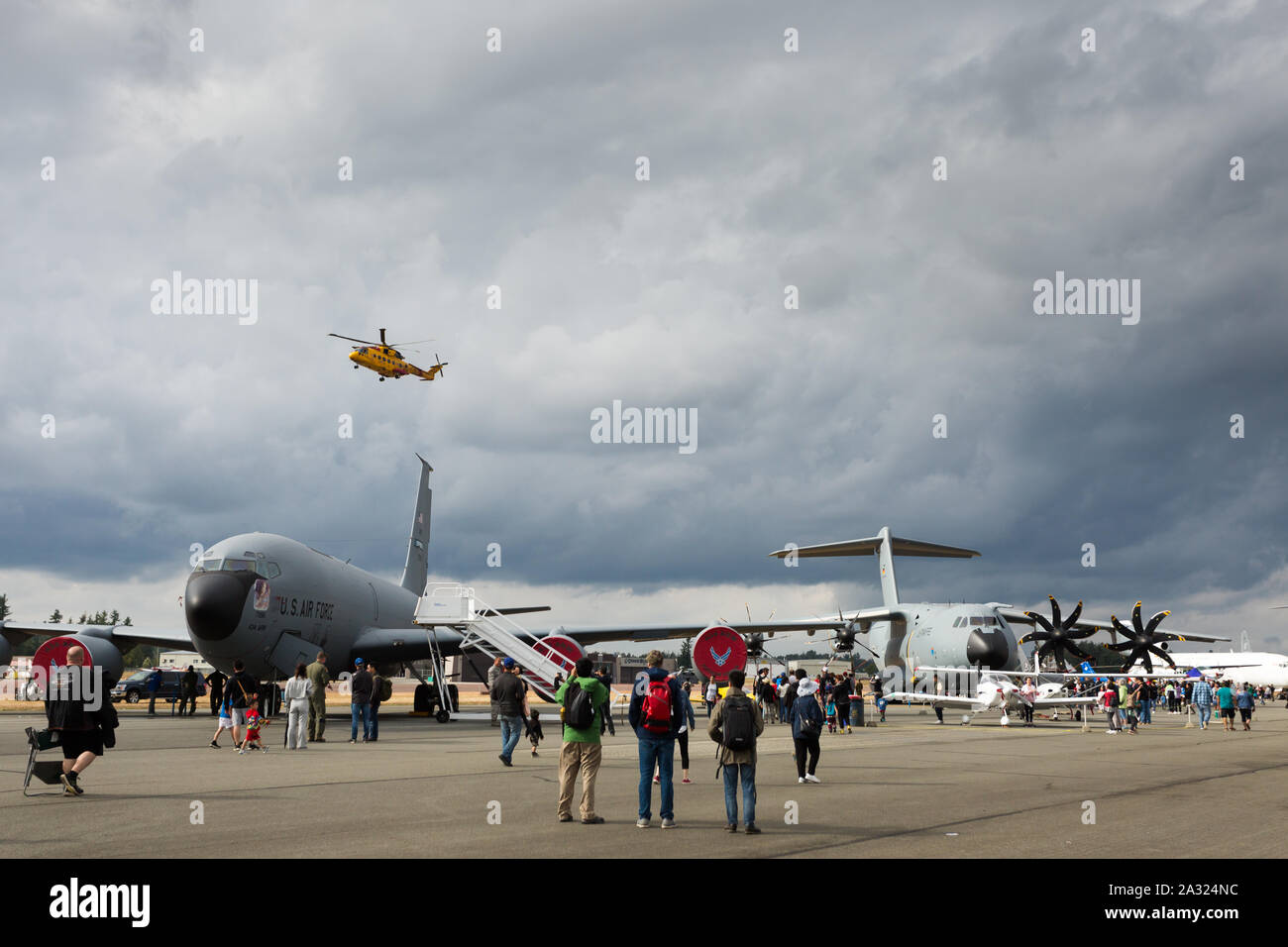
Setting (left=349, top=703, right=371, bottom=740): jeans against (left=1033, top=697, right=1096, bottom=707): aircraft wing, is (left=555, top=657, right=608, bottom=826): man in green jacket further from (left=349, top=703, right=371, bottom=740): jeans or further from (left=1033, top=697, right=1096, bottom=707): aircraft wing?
(left=1033, top=697, right=1096, bottom=707): aircraft wing

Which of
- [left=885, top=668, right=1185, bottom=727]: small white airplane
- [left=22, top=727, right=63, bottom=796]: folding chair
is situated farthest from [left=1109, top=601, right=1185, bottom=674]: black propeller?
[left=22, top=727, right=63, bottom=796]: folding chair

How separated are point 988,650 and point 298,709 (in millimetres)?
23688

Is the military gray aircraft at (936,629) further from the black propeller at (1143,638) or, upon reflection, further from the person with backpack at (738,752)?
the person with backpack at (738,752)

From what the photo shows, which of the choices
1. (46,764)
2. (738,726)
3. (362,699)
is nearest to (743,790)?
(738,726)

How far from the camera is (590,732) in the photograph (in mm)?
10789

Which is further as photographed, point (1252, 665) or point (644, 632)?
point (1252, 665)

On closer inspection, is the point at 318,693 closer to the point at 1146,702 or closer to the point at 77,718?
the point at 77,718

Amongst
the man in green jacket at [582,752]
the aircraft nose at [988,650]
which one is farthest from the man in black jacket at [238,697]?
the aircraft nose at [988,650]

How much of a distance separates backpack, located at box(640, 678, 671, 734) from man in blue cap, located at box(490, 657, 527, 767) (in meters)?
5.60

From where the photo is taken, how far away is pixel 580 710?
10633mm

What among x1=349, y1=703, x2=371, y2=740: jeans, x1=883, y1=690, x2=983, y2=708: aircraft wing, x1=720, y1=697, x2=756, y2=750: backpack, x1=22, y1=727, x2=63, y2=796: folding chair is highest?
x1=720, y1=697, x2=756, y2=750: backpack

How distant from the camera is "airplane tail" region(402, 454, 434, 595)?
43.1m

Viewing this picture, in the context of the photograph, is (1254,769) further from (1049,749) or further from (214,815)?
(214,815)
